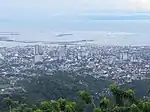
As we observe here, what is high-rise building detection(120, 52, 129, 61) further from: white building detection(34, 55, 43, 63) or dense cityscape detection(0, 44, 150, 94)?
white building detection(34, 55, 43, 63)

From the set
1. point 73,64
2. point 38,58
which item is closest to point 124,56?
point 73,64

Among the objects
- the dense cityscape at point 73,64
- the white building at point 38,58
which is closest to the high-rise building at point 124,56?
the dense cityscape at point 73,64

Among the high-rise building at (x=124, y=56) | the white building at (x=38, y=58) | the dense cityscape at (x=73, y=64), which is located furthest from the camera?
the high-rise building at (x=124, y=56)

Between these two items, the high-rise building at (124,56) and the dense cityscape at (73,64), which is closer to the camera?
the dense cityscape at (73,64)

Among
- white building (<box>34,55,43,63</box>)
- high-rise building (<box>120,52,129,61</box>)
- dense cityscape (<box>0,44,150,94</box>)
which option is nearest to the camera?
dense cityscape (<box>0,44,150,94</box>)

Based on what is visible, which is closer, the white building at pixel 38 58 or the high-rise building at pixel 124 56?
the white building at pixel 38 58

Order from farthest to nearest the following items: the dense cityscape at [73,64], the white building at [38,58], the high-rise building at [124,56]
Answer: the high-rise building at [124,56], the white building at [38,58], the dense cityscape at [73,64]

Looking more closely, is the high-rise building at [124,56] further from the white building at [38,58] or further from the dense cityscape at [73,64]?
the white building at [38,58]

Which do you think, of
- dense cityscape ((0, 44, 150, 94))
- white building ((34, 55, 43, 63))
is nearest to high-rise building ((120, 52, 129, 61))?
dense cityscape ((0, 44, 150, 94))

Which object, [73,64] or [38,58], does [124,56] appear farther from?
[38,58]
